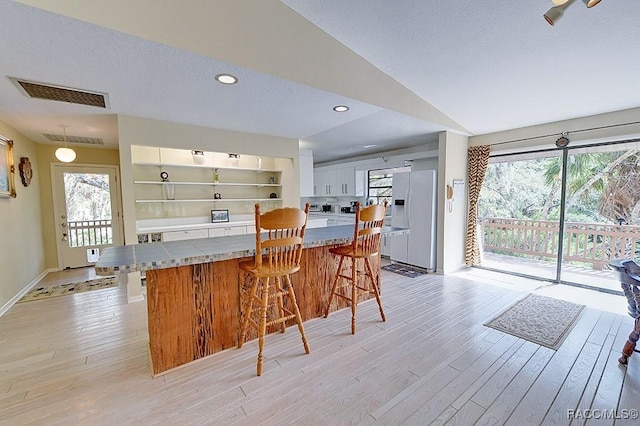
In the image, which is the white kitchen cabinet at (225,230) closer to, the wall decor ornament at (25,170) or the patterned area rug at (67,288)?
the patterned area rug at (67,288)

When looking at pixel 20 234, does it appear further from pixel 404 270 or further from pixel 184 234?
pixel 404 270

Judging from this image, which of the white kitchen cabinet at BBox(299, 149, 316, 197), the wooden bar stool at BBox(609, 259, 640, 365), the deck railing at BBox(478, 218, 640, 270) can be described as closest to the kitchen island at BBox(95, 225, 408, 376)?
the wooden bar stool at BBox(609, 259, 640, 365)

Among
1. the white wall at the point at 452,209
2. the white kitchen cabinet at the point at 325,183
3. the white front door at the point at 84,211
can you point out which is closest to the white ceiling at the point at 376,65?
the white wall at the point at 452,209

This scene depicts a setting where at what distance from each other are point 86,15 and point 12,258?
11.8ft

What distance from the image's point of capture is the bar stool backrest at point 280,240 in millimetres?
1903

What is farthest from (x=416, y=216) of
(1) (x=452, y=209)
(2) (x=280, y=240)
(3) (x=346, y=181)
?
(2) (x=280, y=240)

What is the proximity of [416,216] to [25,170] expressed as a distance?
6.08 metres

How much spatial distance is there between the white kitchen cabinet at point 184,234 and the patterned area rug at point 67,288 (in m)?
1.19

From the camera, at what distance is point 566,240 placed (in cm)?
459

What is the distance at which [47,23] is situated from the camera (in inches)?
59.3

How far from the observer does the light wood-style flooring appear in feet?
5.22

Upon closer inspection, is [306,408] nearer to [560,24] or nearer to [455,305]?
[455,305]

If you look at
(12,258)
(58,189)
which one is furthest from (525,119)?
(58,189)

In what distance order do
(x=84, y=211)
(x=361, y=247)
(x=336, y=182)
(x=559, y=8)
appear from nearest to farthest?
(x=559, y=8)
(x=361, y=247)
(x=84, y=211)
(x=336, y=182)
